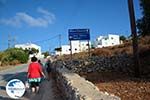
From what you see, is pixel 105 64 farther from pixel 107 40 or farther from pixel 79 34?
pixel 107 40

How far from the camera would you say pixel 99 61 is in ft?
96.6

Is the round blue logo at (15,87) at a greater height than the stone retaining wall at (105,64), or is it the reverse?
the stone retaining wall at (105,64)

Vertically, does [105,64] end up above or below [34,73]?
above

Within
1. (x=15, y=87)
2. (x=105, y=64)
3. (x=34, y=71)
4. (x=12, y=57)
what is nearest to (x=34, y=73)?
(x=34, y=71)

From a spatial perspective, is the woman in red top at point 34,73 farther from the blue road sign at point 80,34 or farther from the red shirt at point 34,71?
the blue road sign at point 80,34

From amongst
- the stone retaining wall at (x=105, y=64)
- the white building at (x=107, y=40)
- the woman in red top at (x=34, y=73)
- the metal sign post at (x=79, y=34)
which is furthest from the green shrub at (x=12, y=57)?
the woman in red top at (x=34, y=73)

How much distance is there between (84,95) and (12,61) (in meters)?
98.4

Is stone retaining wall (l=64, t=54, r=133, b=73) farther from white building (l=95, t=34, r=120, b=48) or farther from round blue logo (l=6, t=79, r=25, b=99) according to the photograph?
white building (l=95, t=34, r=120, b=48)

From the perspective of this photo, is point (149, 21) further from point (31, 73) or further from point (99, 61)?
point (31, 73)

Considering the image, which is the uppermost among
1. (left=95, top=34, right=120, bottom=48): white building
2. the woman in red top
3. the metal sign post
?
(left=95, top=34, right=120, bottom=48): white building

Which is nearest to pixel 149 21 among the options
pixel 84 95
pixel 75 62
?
pixel 75 62

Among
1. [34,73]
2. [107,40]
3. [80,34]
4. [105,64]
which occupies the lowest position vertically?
[34,73]

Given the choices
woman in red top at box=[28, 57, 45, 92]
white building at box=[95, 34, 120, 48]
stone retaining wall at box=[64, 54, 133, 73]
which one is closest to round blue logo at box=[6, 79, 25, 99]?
woman in red top at box=[28, 57, 45, 92]

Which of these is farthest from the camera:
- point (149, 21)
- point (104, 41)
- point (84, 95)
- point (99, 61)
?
point (104, 41)
